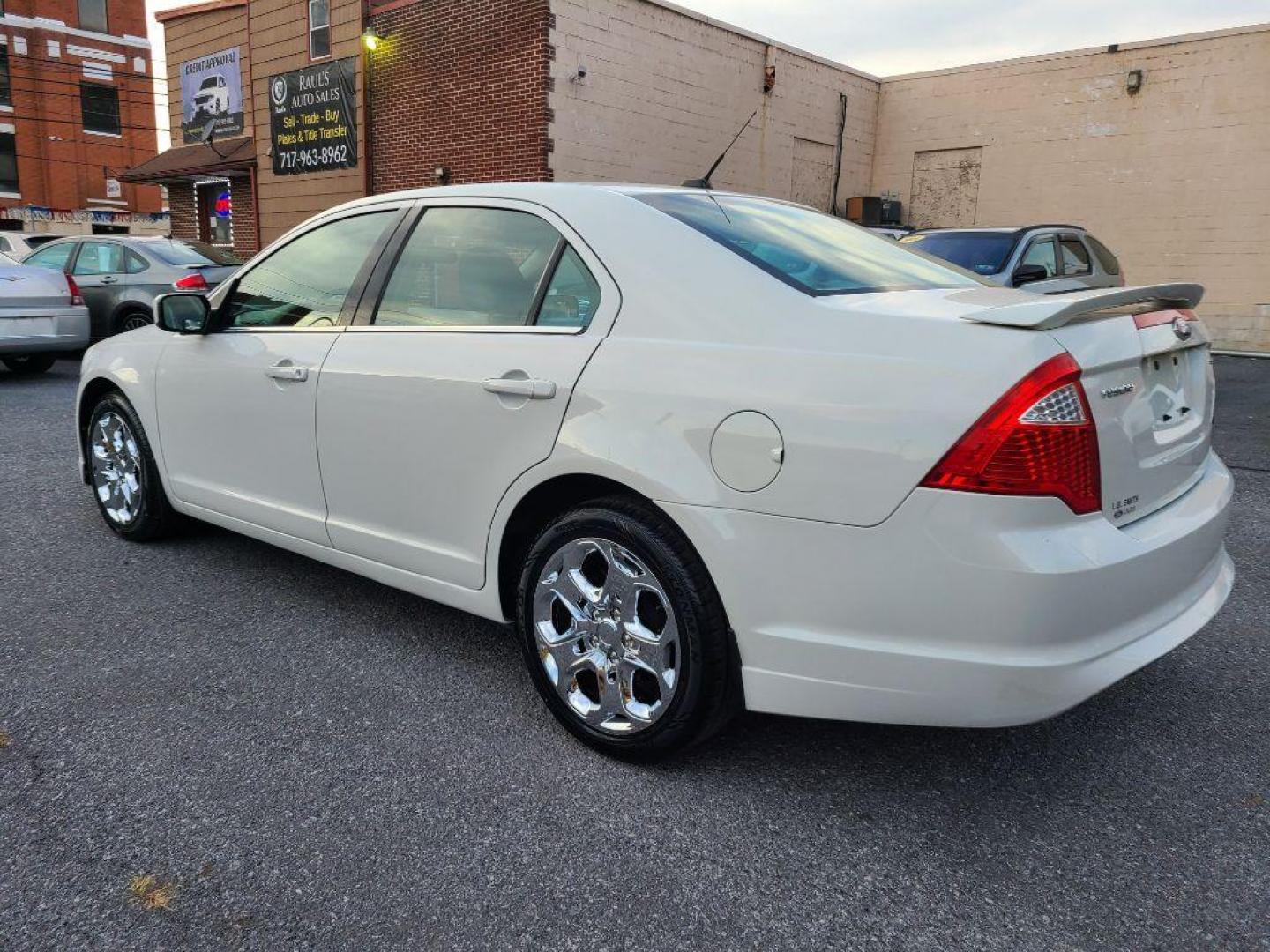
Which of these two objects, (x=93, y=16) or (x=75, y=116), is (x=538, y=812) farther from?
(x=93, y=16)

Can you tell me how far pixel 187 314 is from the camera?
12.6ft

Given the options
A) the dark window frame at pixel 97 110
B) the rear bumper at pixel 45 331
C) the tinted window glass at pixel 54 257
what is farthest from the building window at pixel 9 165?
the rear bumper at pixel 45 331

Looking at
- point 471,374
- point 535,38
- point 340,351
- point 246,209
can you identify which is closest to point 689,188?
point 471,374

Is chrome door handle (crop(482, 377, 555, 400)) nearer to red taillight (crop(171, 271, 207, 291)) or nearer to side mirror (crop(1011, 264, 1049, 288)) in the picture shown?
side mirror (crop(1011, 264, 1049, 288))

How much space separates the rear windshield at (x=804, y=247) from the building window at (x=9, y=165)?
42.4 meters

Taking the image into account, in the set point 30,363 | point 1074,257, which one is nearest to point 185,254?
point 30,363

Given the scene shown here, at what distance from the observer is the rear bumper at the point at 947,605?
1.99 metres

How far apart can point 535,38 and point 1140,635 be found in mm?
12957

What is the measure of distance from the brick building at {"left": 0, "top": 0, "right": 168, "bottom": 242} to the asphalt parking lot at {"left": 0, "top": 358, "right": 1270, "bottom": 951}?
131ft

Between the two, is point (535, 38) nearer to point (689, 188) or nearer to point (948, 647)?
point (689, 188)

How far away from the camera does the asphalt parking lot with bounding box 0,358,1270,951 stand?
78.5 inches

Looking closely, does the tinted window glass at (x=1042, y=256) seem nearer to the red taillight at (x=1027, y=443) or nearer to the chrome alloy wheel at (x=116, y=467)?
the red taillight at (x=1027, y=443)

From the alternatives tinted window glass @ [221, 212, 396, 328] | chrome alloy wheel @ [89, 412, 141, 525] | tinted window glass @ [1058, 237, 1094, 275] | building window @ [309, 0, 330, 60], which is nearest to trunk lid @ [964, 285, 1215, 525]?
tinted window glass @ [221, 212, 396, 328]

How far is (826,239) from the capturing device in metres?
3.00
